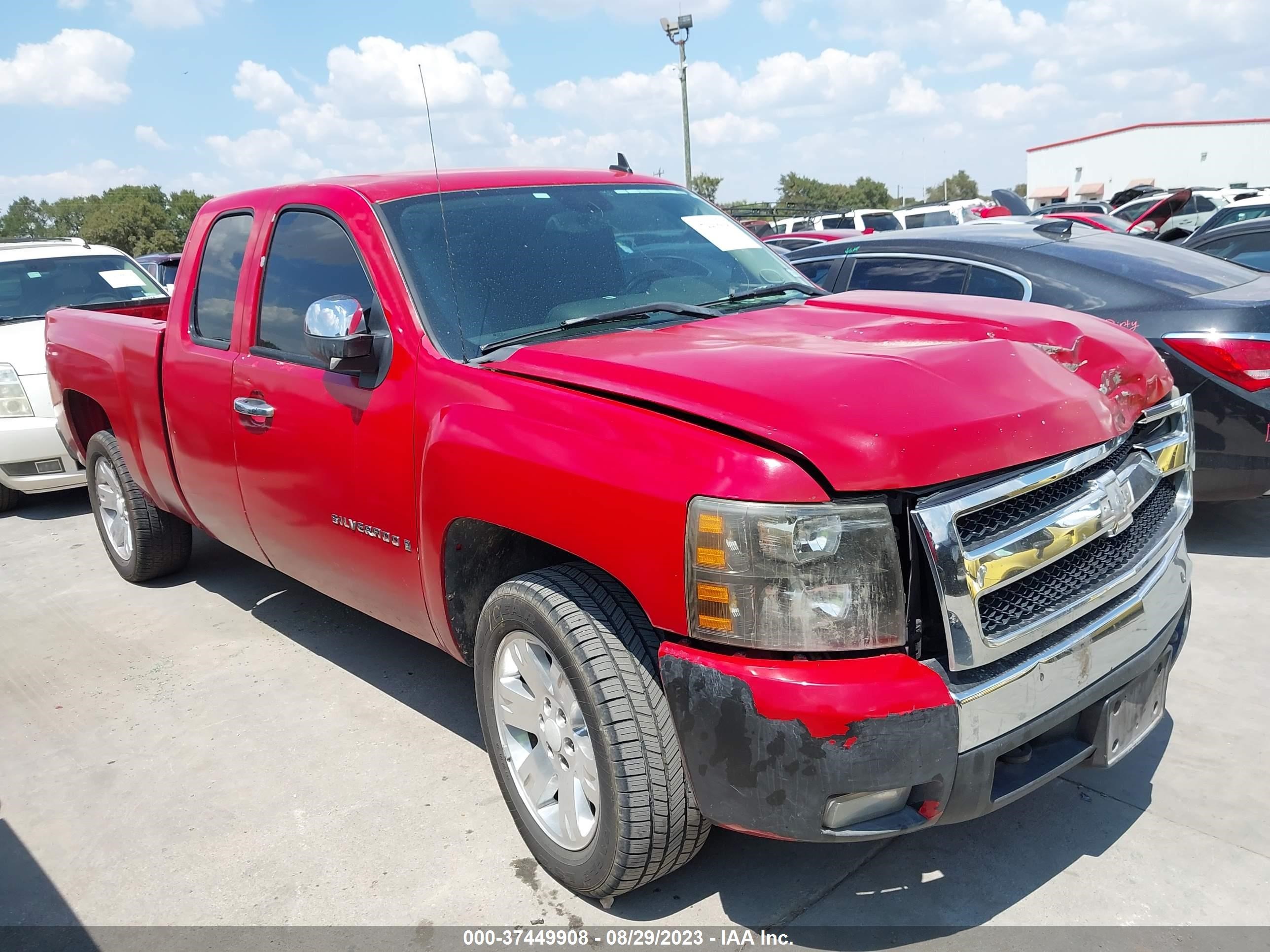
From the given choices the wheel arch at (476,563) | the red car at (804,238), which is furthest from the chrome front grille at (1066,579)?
the red car at (804,238)

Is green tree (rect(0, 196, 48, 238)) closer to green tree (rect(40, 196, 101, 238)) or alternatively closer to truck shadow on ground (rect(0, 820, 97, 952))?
green tree (rect(40, 196, 101, 238))

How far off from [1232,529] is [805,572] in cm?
425

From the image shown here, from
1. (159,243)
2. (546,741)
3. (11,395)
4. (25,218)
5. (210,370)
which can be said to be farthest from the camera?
(25,218)

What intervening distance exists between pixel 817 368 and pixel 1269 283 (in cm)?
394

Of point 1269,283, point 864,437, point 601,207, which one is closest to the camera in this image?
point 864,437

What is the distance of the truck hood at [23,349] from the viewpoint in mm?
7000

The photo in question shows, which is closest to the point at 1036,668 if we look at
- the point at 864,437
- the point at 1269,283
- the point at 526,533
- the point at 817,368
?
the point at 864,437

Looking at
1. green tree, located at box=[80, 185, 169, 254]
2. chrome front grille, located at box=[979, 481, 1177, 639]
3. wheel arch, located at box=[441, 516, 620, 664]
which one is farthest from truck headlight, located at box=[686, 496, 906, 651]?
green tree, located at box=[80, 185, 169, 254]

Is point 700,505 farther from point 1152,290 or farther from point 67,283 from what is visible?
point 67,283

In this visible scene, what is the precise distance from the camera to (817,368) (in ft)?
8.13

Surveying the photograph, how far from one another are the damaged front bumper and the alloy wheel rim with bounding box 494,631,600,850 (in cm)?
39

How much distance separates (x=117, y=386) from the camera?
16.2 ft

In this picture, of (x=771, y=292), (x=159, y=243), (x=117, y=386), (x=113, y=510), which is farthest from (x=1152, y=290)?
(x=159, y=243)

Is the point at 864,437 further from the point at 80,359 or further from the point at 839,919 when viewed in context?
the point at 80,359
